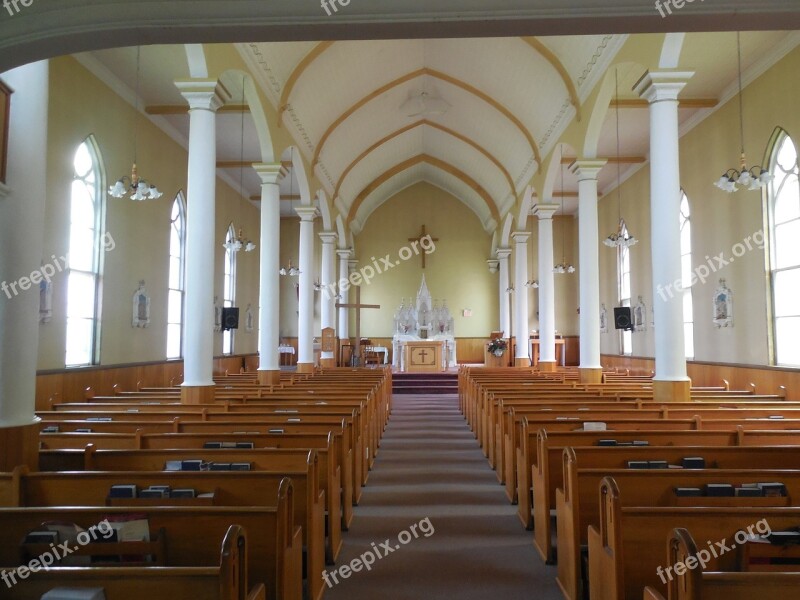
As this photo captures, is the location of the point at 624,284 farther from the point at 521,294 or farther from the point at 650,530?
the point at 650,530

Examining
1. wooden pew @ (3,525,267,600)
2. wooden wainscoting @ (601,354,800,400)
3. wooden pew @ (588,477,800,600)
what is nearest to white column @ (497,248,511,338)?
wooden wainscoting @ (601,354,800,400)

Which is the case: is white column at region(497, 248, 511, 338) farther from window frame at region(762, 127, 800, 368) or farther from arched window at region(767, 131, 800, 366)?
arched window at region(767, 131, 800, 366)

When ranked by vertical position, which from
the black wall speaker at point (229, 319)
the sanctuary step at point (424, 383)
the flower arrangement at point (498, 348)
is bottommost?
the sanctuary step at point (424, 383)

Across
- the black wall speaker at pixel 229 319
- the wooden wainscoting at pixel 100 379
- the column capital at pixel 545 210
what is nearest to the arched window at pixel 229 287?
the wooden wainscoting at pixel 100 379

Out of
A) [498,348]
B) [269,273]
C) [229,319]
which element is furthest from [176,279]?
[498,348]

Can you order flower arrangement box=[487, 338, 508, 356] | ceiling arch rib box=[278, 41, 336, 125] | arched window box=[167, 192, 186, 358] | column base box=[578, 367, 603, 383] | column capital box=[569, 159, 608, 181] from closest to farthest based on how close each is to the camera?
column base box=[578, 367, 603, 383]
column capital box=[569, 159, 608, 181]
ceiling arch rib box=[278, 41, 336, 125]
arched window box=[167, 192, 186, 358]
flower arrangement box=[487, 338, 508, 356]

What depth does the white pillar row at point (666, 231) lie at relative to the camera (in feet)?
24.9

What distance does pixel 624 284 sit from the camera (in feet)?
58.7

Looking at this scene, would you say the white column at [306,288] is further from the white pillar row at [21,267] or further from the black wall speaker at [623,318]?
Answer: the white pillar row at [21,267]

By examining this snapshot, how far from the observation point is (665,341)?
25.1 ft

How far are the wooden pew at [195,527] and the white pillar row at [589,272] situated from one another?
8937 millimetres

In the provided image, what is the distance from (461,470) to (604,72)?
262 inches

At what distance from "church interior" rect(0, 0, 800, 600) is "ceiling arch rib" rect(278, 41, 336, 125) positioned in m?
0.27

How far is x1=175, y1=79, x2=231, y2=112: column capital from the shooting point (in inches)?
312
